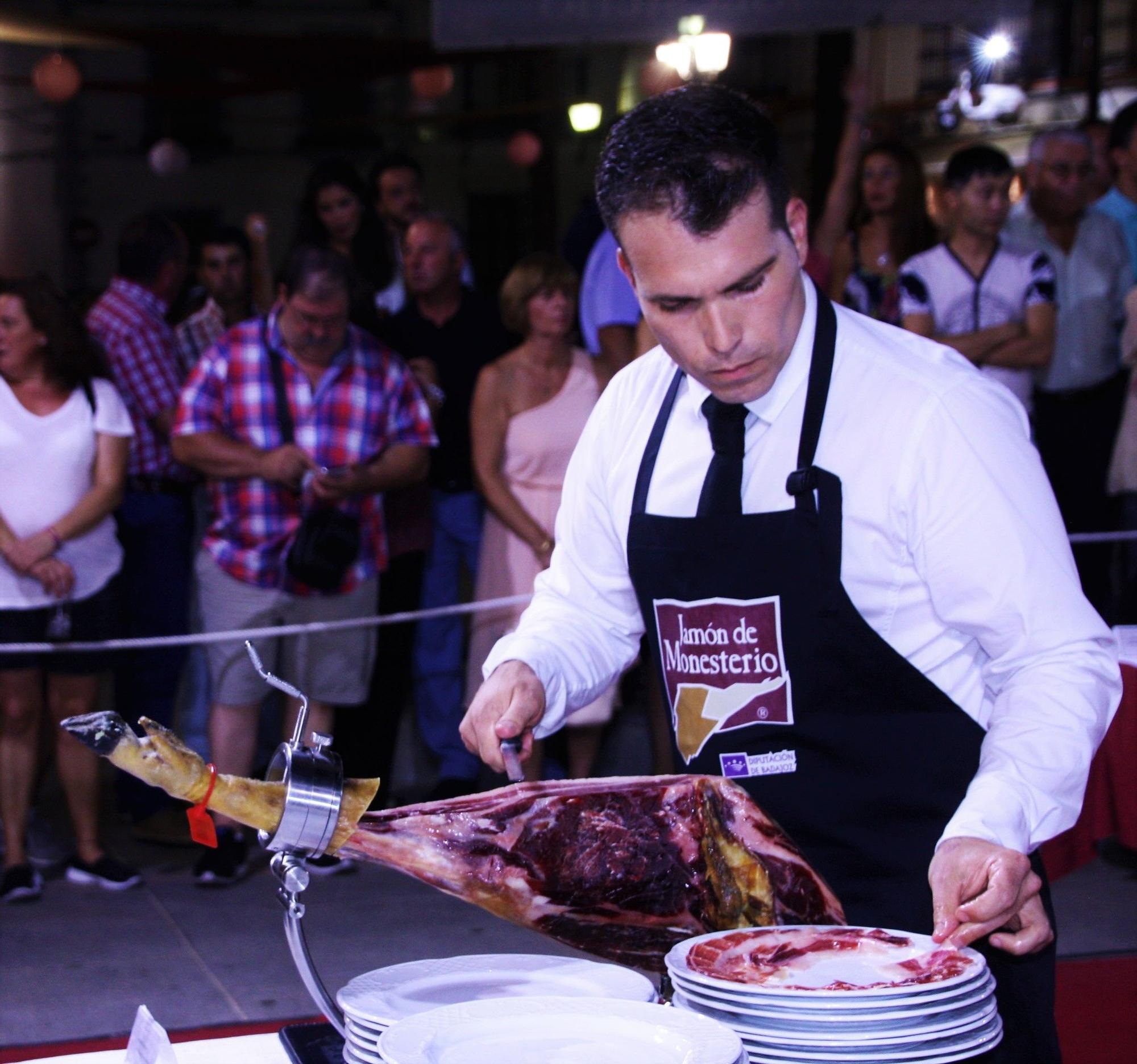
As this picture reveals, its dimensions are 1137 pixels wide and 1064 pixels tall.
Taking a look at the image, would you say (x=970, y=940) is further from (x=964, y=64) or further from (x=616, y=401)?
(x=964, y=64)

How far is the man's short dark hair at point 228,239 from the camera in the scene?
17.3ft

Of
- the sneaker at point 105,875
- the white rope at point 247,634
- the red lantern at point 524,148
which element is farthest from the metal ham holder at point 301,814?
the red lantern at point 524,148

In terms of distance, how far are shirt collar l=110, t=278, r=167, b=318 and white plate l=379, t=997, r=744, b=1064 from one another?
4042 millimetres

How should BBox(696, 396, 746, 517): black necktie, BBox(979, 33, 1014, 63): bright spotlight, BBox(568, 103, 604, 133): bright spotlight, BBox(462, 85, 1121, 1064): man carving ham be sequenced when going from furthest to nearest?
BBox(979, 33, 1014, 63): bright spotlight < BBox(568, 103, 604, 133): bright spotlight < BBox(696, 396, 746, 517): black necktie < BBox(462, 85, 1121, 1064): man carving ham

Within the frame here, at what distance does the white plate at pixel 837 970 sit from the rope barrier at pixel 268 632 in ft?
8.74

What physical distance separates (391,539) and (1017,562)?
334 cm

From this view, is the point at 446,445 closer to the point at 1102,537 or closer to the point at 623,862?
the point at 1102,537

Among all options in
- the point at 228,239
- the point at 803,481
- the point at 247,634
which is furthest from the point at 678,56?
the point at 803,481

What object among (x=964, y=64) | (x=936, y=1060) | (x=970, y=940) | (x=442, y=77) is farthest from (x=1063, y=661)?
(x=964, y=64)

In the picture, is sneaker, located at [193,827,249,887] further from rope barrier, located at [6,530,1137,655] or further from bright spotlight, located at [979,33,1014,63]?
bright spotlight, located at [979,33,1014,63]

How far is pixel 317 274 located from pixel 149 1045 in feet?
10.7

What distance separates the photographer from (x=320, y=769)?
4.31 feet

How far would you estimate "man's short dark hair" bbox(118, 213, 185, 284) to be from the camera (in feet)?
16.5

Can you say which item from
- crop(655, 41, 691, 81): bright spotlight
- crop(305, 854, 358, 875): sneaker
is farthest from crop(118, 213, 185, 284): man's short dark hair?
crop(655, 41, 691, 81): bright spotlight
